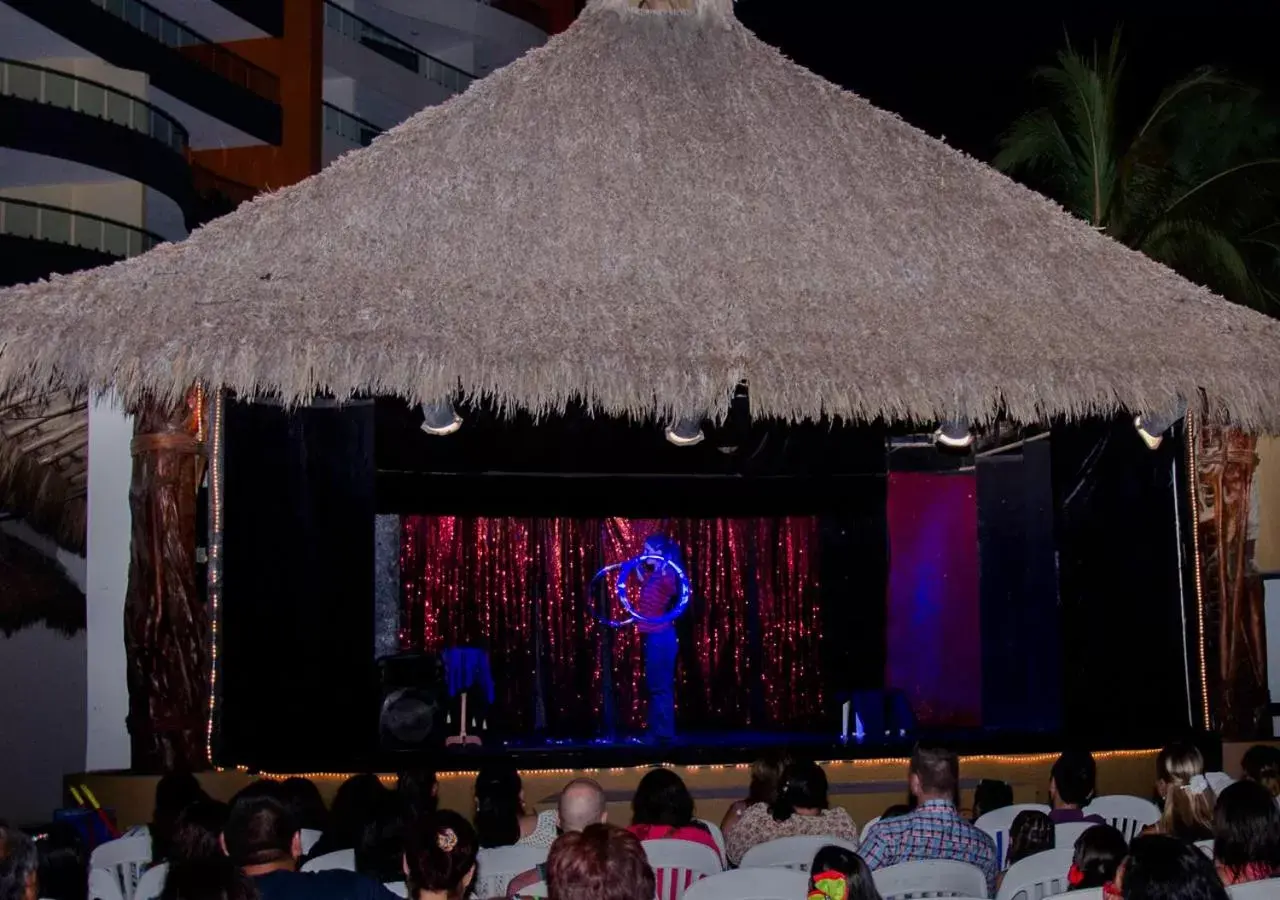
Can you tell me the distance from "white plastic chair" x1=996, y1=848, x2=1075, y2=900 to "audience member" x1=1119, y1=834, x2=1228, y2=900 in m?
1.48

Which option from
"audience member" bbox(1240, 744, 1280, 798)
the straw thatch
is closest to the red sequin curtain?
the straw thatch

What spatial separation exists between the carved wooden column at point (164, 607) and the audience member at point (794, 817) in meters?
4.92

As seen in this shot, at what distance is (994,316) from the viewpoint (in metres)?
7.87

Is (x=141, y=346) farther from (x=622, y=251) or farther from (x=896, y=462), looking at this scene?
(x=896, y=462)

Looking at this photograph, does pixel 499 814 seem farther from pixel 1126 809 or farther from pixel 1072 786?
pixel 1126 809

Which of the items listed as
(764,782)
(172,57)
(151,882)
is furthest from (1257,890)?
(172,57)

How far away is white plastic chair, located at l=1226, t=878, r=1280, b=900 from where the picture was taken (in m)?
4.43

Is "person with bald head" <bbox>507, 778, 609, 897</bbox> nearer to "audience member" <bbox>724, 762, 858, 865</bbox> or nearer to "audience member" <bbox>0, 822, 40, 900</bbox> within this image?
"audience member" <bbox>724, 762, 858, 865</bbox>

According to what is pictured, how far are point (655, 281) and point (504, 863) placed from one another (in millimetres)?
3123

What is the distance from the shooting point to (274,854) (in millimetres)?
4547

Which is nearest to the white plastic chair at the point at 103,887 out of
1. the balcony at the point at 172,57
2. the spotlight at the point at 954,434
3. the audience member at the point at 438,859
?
the audience member at the point at 438,859

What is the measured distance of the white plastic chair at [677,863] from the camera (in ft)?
18.6

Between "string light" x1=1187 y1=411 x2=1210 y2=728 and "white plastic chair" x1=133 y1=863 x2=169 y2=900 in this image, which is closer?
"white plastic chair" x1=133 y1=863 x2=169 y2=900

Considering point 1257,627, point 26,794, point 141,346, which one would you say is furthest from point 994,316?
point 26,794
